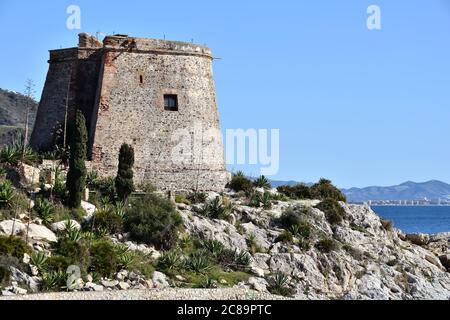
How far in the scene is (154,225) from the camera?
1794 inches

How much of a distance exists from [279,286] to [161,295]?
801 cm

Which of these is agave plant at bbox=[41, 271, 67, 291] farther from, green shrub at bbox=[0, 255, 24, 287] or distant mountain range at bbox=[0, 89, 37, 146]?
distant mountain range at bbox=[0, 89, 37, 146]

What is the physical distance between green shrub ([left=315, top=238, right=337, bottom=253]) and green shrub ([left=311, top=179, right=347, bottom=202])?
589 centimetres

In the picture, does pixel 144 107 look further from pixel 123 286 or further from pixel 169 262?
pixel 123 286

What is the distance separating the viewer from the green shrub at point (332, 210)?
5275 centimetres

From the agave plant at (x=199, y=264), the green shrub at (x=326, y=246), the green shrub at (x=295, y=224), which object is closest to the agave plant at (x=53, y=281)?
the agave plant at (x=199, y=264)

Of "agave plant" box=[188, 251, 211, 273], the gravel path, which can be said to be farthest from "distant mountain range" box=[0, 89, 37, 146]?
the gravel path

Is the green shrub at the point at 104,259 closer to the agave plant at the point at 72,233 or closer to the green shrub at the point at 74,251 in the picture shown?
the green shrub at the point at 74,251

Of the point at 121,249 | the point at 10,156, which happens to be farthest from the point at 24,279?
the point at 10,156

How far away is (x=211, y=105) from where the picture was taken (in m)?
55.4

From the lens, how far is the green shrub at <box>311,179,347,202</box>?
55.9 m

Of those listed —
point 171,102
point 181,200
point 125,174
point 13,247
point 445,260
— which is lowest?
point 445,260

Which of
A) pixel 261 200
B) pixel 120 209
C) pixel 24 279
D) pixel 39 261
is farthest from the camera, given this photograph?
pixel 261 200

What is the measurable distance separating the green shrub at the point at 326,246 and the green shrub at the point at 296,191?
19.0 ft
